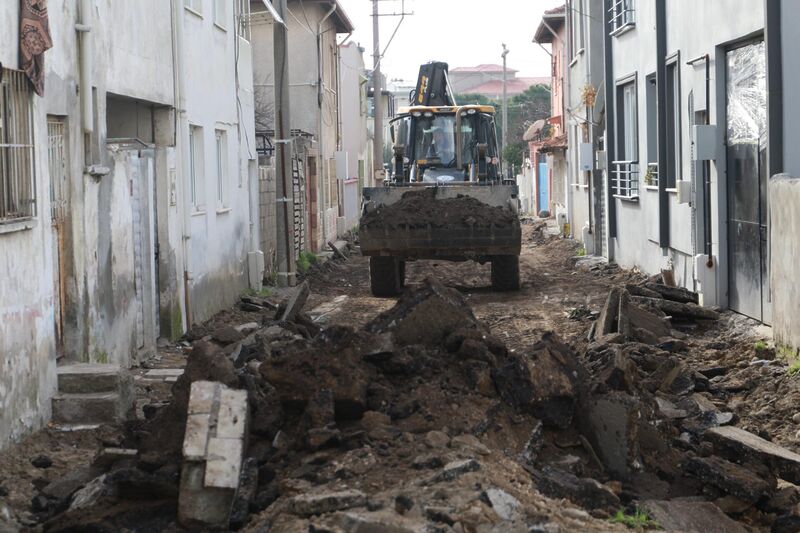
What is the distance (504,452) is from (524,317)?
8.48m

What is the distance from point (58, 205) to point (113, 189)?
1.57 meters

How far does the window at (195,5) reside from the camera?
15.4m

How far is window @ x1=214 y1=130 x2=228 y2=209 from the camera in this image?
1748cm

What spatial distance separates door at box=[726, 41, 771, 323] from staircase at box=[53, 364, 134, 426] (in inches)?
267

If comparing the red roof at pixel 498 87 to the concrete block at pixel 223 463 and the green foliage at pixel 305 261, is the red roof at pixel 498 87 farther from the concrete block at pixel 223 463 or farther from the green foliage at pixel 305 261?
the concrete block at pixel 223 463

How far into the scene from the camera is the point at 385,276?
60.3 ft

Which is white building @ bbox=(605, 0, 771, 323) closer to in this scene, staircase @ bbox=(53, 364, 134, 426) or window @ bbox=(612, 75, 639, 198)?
window @ bbox=(612, 75, 639, 198)

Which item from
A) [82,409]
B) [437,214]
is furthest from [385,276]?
[82,409]

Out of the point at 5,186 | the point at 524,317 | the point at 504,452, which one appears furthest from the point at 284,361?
the point at 524,317

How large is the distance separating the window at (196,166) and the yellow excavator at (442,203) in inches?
107

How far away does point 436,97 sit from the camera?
24.1 meters

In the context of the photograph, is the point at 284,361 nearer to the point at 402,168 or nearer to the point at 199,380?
the point at 199,380

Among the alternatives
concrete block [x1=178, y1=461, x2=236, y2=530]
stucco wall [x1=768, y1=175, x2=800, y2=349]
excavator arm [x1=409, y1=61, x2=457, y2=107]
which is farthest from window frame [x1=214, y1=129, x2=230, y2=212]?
concrete block [x1=178, y1=461, x2=236, y2=530]

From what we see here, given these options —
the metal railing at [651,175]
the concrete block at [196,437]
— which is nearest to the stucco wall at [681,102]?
the metal railing at [651,175]
